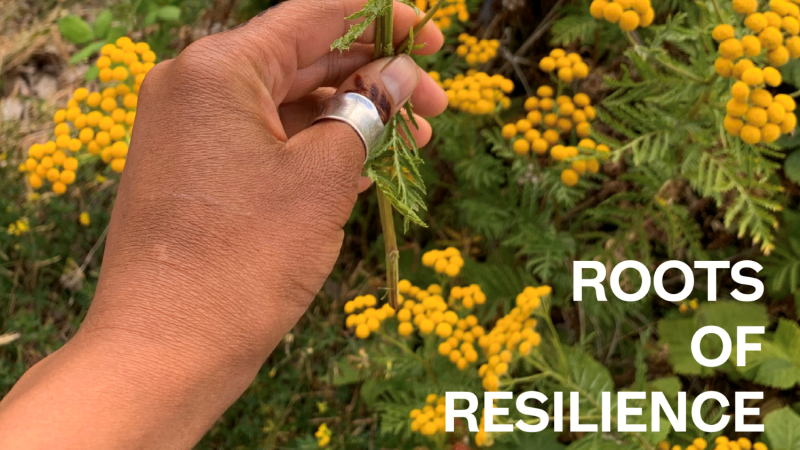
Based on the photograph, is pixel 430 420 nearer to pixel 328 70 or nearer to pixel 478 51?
pixel 328 70

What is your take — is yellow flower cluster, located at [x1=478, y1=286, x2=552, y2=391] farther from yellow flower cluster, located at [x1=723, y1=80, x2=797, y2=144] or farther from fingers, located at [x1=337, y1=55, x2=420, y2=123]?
fingers, located at [x1=337, y1=55, x2=420, y2=123]

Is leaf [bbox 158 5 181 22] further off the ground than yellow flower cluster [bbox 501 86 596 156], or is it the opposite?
leaf [bbox 158 5 181 22]

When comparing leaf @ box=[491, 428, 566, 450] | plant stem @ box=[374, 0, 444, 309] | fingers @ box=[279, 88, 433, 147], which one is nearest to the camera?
plant stem @ box=[374, 0, 444, 309]

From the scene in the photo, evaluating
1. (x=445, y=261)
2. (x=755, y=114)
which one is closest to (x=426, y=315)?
(x=445, y=261)

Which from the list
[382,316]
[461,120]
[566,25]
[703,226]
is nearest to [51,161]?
[382,316]

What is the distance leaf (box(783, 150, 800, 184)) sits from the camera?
108 inches

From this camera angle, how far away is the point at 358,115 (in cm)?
159

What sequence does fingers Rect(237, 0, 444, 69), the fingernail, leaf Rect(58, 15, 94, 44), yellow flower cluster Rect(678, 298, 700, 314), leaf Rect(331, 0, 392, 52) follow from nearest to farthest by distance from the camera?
leaf Rect(331, 0, 392, 52), the fingernail, fingers Rect(237, 0, 444, 69), yellow flower cluster Rect(678, 298, 700, 314), leaf Rect(58, 15, 94, 44)

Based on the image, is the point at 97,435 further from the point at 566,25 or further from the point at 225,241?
the point at 566,25

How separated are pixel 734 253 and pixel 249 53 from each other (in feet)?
8.21

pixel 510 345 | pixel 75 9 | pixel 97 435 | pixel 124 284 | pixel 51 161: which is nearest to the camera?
pixel 97 435

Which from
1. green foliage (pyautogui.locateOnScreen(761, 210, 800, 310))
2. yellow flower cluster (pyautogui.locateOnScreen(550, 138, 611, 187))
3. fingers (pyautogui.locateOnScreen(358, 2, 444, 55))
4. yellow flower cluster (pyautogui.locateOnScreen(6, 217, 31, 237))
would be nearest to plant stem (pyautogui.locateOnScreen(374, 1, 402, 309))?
fingers (pyautogui.locateOnScreen(358, 2, 444, 55))

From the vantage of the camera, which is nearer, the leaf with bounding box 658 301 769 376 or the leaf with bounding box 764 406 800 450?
the leaf with bounding box 764 406 800 450

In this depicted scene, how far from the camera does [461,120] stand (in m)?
2.88
